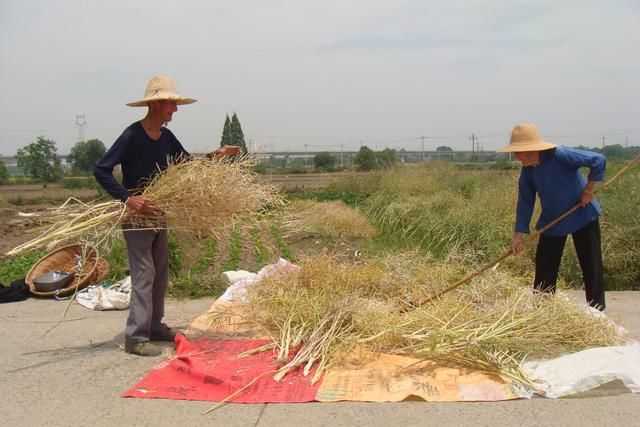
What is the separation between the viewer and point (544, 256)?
15.0 feet

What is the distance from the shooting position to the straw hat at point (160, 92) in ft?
13.4

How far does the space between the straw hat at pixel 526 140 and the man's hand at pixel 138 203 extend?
9.17 ft

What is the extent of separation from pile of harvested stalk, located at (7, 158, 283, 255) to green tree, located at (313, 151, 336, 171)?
105 feet

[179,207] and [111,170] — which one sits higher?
[111,170]

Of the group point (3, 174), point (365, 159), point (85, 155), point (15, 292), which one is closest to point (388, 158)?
point (365, 159)

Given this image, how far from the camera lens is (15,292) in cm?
577

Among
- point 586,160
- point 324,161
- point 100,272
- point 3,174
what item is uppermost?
point 3,174

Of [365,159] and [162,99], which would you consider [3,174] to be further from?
[162,99]

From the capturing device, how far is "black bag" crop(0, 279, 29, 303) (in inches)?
225

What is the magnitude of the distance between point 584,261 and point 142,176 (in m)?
3.51

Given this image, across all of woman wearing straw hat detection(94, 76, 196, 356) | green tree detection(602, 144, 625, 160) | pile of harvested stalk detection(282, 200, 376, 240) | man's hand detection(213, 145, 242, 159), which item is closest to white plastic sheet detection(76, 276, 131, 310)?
woman wearing straw hat detection(94, 76, 196, 356)

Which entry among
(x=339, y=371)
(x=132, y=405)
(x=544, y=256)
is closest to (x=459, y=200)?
(x=544, y=256)

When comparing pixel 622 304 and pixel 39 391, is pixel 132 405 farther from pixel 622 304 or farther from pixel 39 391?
pixel 622 304

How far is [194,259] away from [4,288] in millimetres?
2312
